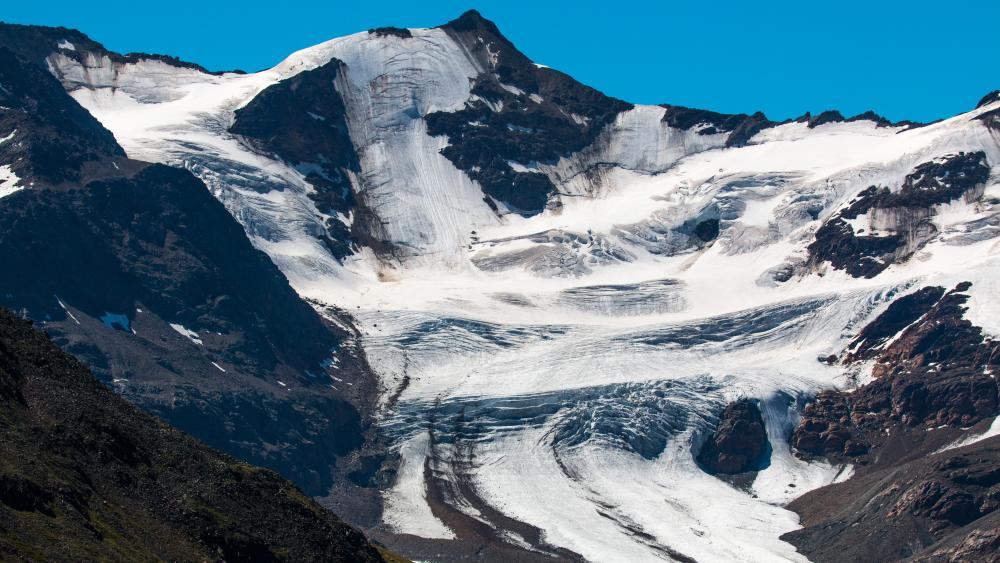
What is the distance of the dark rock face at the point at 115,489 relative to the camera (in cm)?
7900

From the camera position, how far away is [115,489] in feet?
295

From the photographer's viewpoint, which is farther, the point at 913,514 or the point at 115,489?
the point at 913,514

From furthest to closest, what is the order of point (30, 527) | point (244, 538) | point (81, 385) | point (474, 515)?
point (474, 515), point (81, 385), point (244, 538), point (30, 527)

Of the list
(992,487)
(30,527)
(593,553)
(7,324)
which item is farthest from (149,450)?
(992,487)

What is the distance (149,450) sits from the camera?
320 ft

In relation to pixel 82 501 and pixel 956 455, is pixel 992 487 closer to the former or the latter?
pixel 956 455

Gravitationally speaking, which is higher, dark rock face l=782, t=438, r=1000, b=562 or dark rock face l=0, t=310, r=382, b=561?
dark rock face l=782, t=438, r=1000, b=562

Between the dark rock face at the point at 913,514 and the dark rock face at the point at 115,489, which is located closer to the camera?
the dark rock face at the point at 115,489

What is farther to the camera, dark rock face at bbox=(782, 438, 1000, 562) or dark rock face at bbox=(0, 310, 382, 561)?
dark rock face at bbox=(782, 438, 1000, 562)

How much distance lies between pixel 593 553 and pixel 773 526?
27.7 m

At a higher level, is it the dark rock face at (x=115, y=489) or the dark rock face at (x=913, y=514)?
the dark rock face at (x=913, y=514)

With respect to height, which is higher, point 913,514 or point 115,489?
point 913,514

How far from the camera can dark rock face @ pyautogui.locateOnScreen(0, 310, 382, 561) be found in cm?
7900

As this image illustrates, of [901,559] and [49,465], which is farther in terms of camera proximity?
[901,559]
